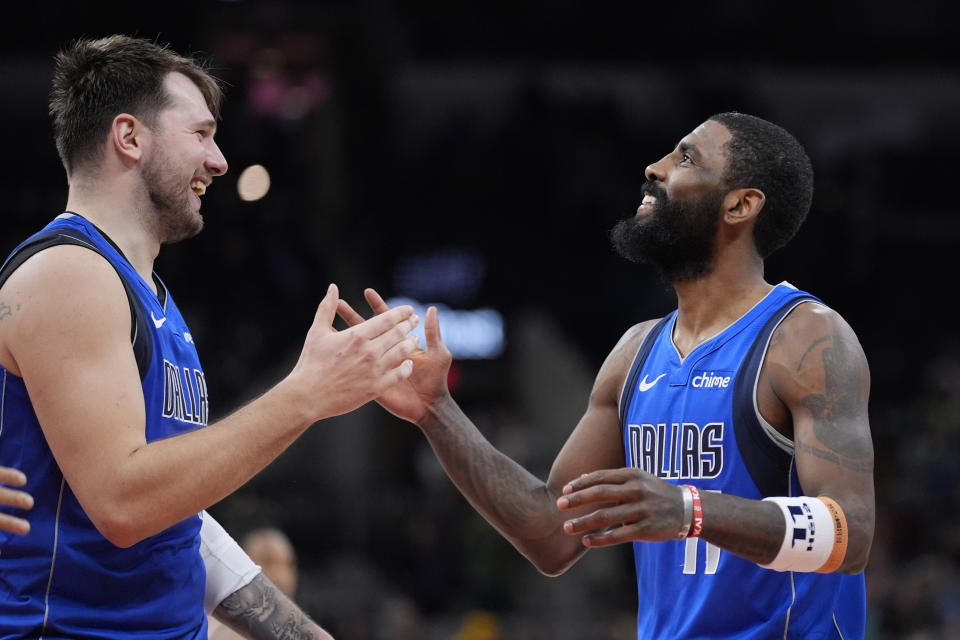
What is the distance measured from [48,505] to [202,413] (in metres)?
0.61

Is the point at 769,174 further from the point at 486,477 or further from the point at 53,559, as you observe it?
the point at 53,559

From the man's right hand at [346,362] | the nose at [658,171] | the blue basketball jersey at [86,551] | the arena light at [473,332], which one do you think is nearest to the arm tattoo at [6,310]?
the blue basketball jersey at [86,551]

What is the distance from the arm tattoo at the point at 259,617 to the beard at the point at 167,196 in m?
1.25

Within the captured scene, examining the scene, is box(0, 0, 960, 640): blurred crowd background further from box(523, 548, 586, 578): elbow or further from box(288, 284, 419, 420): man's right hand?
box(288, 284, 419, 420): man's right hand

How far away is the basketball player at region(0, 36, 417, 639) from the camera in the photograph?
10.5 feet

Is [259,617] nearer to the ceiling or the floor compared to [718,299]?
nearer to the floor

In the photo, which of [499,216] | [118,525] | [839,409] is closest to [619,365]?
[839,409]

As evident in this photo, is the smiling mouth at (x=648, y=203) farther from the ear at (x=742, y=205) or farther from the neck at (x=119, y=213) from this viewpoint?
the neck at (x=119, y=213)

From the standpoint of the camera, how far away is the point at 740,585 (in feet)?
12.8

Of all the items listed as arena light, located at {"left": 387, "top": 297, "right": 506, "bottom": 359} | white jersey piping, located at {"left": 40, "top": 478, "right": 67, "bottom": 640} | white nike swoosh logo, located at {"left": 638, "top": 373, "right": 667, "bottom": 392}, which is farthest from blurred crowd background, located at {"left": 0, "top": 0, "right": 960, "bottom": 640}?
white jersey piping, located at {"left": 40, "top": 478, "right": 67, "bottom": 640}

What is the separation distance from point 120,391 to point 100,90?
1063 mm

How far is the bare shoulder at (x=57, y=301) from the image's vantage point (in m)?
3.24

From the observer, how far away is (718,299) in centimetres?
436

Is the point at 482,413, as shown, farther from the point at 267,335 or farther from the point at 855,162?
the point at 855,162
